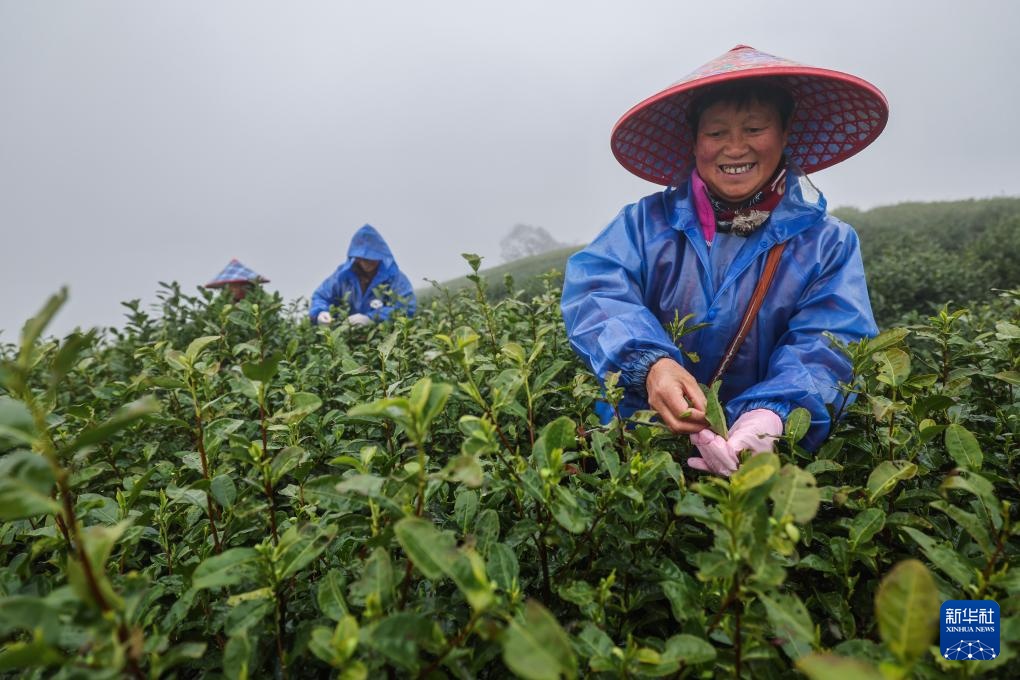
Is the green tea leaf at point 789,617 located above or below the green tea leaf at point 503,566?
below

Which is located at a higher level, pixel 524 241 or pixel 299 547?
pixel 524 241

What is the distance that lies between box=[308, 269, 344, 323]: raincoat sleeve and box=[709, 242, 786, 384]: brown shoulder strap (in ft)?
15.1

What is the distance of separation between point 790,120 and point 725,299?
887 millimetres

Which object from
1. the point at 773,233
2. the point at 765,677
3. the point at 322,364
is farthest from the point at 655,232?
the point at 765,677

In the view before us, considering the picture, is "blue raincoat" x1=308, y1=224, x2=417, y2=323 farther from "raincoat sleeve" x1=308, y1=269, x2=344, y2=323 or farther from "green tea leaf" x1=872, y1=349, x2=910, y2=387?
"green tea leaf" x1=872, y1=349, x2=910, y2=387

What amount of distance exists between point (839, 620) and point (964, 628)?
17 cm

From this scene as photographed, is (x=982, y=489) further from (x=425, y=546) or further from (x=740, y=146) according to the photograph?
(x=740, y=146)

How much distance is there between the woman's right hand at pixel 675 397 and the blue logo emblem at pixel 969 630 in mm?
618

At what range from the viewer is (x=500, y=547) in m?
0.88

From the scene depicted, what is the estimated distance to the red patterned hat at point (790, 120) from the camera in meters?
1.80

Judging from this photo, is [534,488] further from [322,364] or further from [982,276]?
[982,276]

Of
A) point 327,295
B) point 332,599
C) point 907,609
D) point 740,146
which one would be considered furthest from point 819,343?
point 327,295

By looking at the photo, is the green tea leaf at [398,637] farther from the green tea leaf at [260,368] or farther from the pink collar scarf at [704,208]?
the pink collar scarf at [704,208]

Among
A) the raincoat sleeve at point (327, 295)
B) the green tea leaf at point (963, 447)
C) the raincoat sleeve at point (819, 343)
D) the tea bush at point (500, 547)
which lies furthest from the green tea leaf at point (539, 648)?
the raincoat sleeve at point (327, 295)
